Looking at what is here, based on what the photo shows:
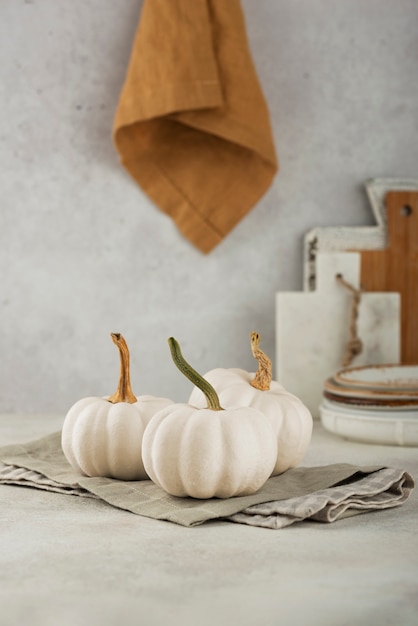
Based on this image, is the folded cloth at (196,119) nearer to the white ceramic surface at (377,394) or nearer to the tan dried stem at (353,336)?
the tan dried stem at (353,336)

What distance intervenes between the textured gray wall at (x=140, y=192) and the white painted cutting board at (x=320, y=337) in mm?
105

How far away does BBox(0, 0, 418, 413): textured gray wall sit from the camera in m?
1.55

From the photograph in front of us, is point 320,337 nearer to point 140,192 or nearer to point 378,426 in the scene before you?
point 378,426

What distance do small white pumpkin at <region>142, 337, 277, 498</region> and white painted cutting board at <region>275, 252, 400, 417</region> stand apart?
684 mm

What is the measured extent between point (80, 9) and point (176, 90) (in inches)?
11.5

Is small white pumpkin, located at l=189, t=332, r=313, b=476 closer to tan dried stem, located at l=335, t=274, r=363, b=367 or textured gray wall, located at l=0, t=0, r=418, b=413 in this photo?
tan dried stem, located at l=335, t=274, r=363, b=367

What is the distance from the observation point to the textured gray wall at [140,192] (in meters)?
1.55

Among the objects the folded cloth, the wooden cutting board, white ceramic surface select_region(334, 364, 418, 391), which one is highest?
the folded cloth

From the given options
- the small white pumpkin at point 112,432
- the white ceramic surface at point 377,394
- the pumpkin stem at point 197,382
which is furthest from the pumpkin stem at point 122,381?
the white ceramic surface at point 377,394

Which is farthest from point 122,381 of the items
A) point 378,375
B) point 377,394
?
point 378,375

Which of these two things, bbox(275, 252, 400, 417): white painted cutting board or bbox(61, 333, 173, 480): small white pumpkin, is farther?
bbox(275, 252, 400, 417): white painted cutting board

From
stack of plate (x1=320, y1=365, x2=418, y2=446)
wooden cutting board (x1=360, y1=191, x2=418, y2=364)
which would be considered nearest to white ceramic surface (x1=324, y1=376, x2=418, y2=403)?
stack of plate (x1=320, y1=365, x2=418, y2=446)

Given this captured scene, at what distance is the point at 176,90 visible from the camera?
1.42m

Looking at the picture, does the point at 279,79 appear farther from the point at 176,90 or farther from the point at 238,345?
the point at 238,345
